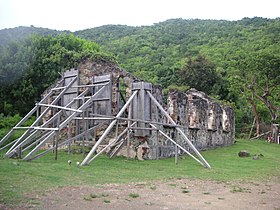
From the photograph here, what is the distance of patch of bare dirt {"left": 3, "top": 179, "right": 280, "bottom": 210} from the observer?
21.0 ft

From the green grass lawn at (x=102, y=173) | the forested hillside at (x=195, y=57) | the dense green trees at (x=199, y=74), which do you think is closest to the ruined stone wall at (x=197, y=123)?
the green grass lawn at (x=102, y=173)

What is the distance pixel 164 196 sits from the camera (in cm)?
744

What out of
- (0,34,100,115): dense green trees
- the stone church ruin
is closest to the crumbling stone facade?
the stone church ruin

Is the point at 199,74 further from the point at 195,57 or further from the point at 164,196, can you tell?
the point at 164,196

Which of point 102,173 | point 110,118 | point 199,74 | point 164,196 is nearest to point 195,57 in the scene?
point 199,74

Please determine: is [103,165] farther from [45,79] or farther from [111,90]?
[45,79]

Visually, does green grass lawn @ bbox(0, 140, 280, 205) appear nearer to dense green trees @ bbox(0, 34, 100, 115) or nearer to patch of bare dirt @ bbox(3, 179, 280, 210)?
patch of bare dirt @ bbox(3, 179, 280, 210)

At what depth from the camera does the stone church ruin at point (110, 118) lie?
1294cm

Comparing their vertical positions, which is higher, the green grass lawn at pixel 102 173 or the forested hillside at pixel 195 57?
the forested hillside at pixel 195 57

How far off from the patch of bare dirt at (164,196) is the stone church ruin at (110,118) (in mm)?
3360

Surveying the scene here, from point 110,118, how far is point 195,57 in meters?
28.6

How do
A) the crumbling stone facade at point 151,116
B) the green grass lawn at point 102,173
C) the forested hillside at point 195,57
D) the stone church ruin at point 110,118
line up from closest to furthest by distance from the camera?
1. the green grass lawn at point 102,173
2. the stone church ruin at point 110,118
3. the crumbling stone facade at point 151,116
4. the forested hillside at point 195,57

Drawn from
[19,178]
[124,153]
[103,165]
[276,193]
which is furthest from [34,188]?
[124,153]

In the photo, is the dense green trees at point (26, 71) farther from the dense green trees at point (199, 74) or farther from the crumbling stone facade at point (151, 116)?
the dense green trees at point (199, 74)
